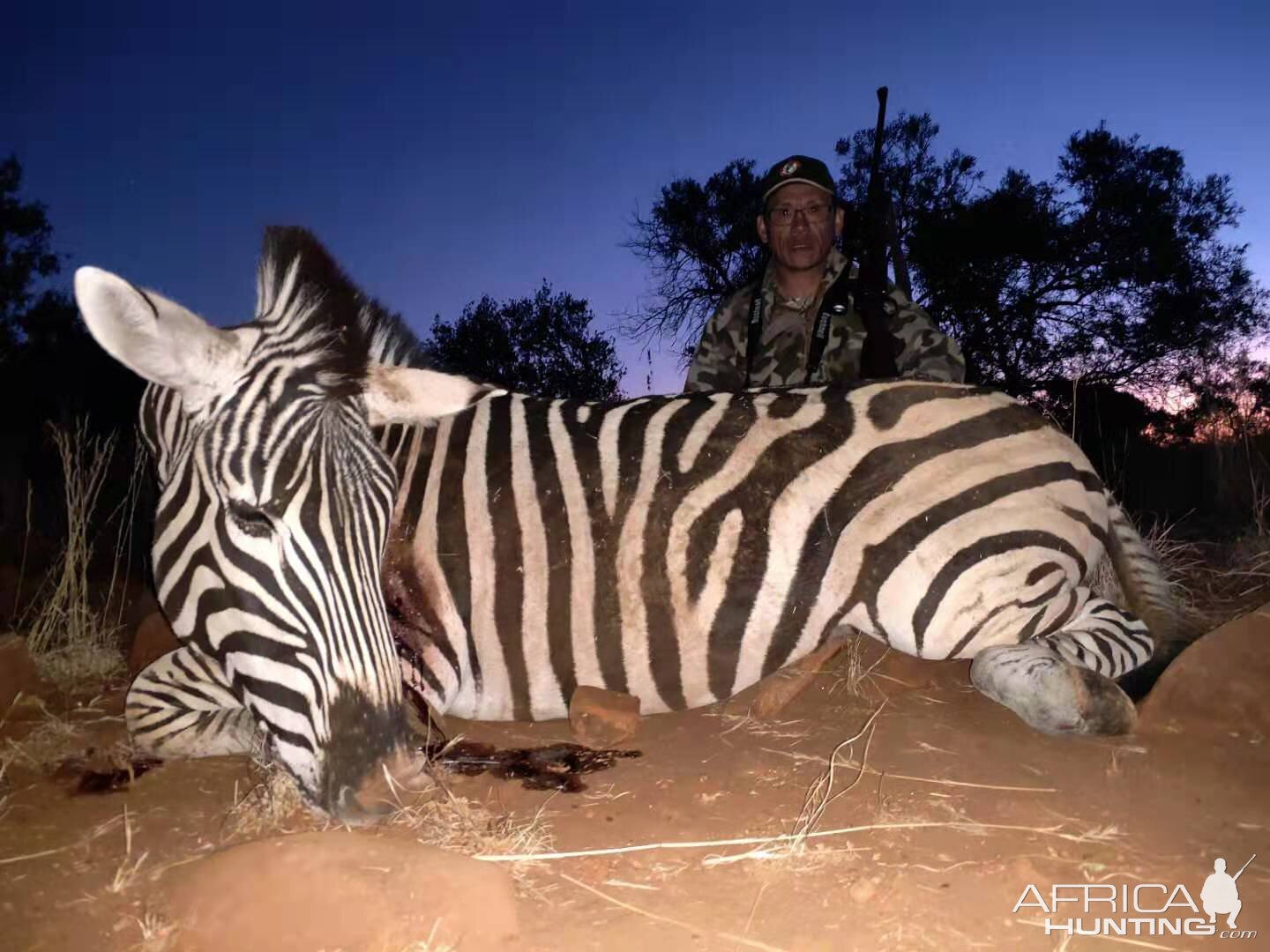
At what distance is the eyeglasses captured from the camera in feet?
16.9

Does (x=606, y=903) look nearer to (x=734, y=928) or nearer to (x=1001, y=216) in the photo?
(x=734, y=928)

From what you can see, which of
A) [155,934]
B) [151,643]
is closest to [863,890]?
[155,934]

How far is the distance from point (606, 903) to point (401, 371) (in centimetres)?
147

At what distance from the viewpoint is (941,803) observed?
2.11m

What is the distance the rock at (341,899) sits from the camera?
1.50 meters

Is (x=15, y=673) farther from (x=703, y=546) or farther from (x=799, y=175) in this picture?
(x=799, y=175)

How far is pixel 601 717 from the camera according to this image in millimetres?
2568

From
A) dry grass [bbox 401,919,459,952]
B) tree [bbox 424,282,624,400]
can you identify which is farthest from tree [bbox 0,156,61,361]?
dry grass [bbox 401,919,459,952]

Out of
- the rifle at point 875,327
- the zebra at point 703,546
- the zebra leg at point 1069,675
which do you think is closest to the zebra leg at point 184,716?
the zebra at point 703,546

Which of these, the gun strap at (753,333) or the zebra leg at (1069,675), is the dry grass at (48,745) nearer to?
the zebra leg at (1069,675)

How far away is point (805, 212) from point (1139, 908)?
433 cm

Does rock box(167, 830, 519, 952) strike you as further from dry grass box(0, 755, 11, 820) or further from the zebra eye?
dry grass box(0, 755, 11, 820)

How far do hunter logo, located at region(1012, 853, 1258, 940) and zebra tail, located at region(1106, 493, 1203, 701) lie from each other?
1.08 metres

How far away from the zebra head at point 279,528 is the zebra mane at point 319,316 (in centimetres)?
1
